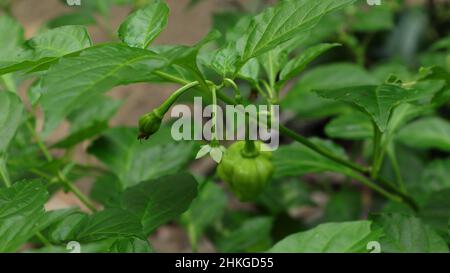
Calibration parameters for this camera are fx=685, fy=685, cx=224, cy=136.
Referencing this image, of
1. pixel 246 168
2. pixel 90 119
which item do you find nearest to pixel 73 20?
pixel 90 119

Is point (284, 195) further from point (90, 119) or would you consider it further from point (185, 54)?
point (185, 54)

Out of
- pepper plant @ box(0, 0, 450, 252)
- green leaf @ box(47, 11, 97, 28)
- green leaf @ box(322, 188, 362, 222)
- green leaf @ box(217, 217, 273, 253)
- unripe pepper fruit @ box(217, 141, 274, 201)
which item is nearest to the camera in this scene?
pepper plant @ box(0, 0, 450, 252)

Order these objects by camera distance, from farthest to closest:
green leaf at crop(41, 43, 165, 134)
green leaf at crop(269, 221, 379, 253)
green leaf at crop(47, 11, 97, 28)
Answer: green leaf at crop(47, 11, 97, 28)
green leaf at crop(269, 221, 379, 253)
green leaf at crop(41, 43, 165, 134)

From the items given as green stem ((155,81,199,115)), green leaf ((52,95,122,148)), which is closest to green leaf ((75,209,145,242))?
green stem ((155,81,199,115))

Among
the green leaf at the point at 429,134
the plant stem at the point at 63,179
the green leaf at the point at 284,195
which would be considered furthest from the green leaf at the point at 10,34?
the green leaf at the point at 284,195

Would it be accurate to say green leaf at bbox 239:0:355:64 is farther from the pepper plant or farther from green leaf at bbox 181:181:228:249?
green leaf at bbox 181:181:228:249

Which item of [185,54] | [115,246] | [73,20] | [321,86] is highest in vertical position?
[73,20]

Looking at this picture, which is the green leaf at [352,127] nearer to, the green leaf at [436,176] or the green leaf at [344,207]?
the green leaf at [436,176]
